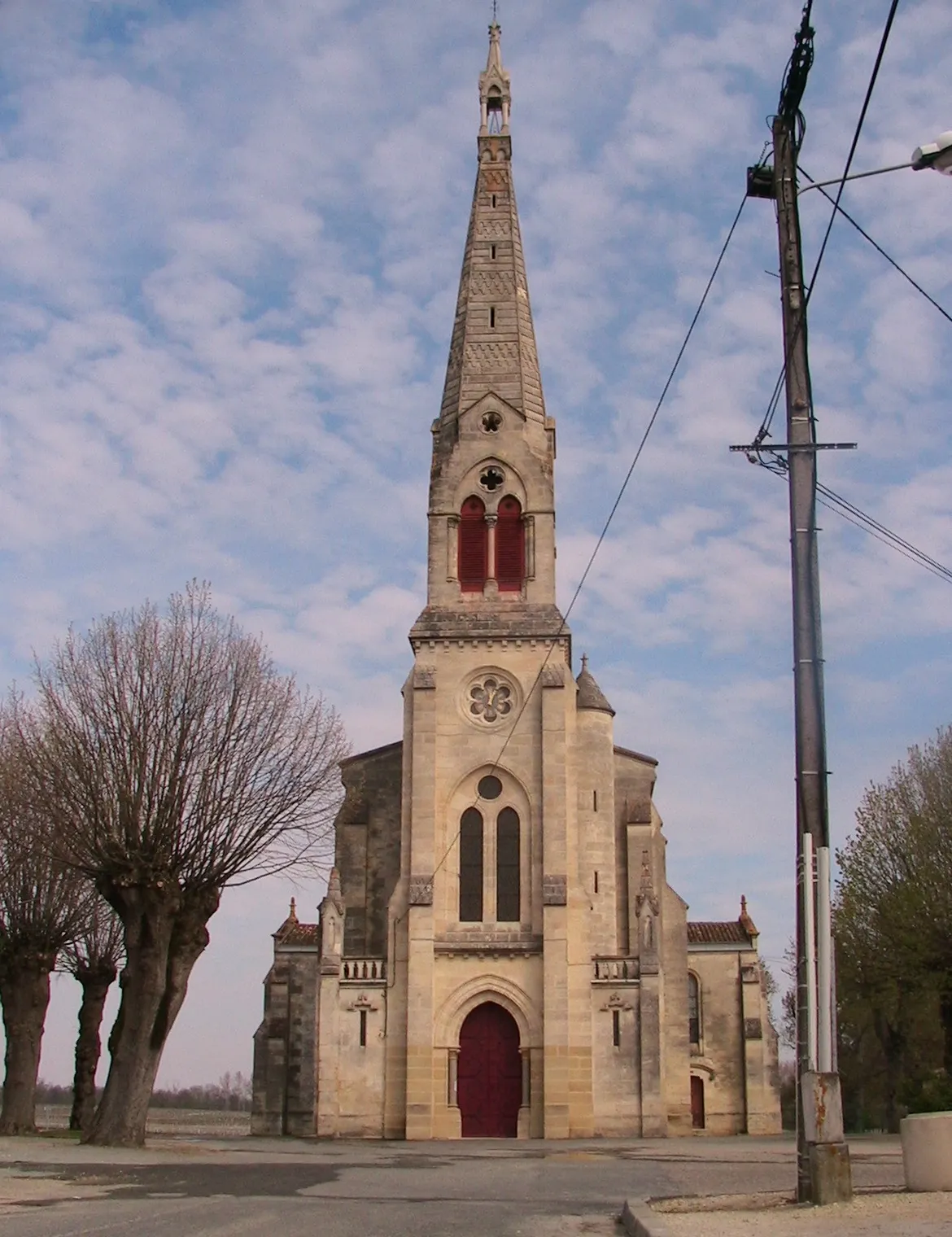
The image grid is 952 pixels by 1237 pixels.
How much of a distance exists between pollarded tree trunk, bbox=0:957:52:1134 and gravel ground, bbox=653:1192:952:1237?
29706 millimetres

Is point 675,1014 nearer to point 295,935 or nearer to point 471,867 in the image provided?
point 471,867

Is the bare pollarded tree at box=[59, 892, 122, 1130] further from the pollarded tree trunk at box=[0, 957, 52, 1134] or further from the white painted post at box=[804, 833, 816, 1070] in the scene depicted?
the white painted post at box=[804, 833, 816, 1070]

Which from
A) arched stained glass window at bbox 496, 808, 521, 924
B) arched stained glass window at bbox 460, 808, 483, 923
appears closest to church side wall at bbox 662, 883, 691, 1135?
arched stained glass window at bbox 496, 808, 521, 924

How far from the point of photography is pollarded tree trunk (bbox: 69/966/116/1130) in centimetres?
4778

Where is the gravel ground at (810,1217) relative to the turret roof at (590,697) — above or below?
below

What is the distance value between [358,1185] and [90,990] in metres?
30.2

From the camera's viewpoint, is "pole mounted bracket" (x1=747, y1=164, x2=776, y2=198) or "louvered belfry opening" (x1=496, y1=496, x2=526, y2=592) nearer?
"pole mounted bracket" (x1=747, y1=164, x2=776, y2=198)

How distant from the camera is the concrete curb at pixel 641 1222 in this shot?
1261cm

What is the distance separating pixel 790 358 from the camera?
18875mm

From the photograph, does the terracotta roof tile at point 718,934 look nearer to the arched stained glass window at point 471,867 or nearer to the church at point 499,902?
the church at point 499,902

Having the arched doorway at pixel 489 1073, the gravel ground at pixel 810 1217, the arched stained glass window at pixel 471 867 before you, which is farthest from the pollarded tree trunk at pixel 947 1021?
the gravel ground at pixel 810 1217

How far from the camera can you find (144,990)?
31.8m

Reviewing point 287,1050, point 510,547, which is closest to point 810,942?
point 510,547

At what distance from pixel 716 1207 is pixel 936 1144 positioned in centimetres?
291
